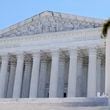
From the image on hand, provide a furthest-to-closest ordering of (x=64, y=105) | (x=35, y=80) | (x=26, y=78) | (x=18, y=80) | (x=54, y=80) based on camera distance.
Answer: (x=26, y=78), (x=18, y=80), (x=35, y=80), (x=54, y=80), (x=64, y=105)

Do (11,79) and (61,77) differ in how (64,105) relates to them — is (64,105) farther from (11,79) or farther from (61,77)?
(11,79)

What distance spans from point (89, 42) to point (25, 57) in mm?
11502

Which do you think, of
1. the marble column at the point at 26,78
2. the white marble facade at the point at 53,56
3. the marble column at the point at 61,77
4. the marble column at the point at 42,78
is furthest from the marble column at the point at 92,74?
the marble column at the point at 26,78

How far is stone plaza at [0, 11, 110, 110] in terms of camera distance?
4122 centimetres

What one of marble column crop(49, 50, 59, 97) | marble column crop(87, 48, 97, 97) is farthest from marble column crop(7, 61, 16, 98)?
marble column crop(87, 48, 97, 97)

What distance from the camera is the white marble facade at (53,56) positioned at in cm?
4125

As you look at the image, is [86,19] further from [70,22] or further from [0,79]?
[0,79]

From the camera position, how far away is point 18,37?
1842 inches

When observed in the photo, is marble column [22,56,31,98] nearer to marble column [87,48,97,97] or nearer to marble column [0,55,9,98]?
marble column [0,55,9,98]

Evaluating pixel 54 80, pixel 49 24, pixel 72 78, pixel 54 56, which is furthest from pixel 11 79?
pixel 72 78

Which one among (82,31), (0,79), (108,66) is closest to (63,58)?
(82,31)

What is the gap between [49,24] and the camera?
1811 inches

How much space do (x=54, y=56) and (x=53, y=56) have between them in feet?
0.48

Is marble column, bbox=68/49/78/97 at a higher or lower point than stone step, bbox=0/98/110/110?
higher
